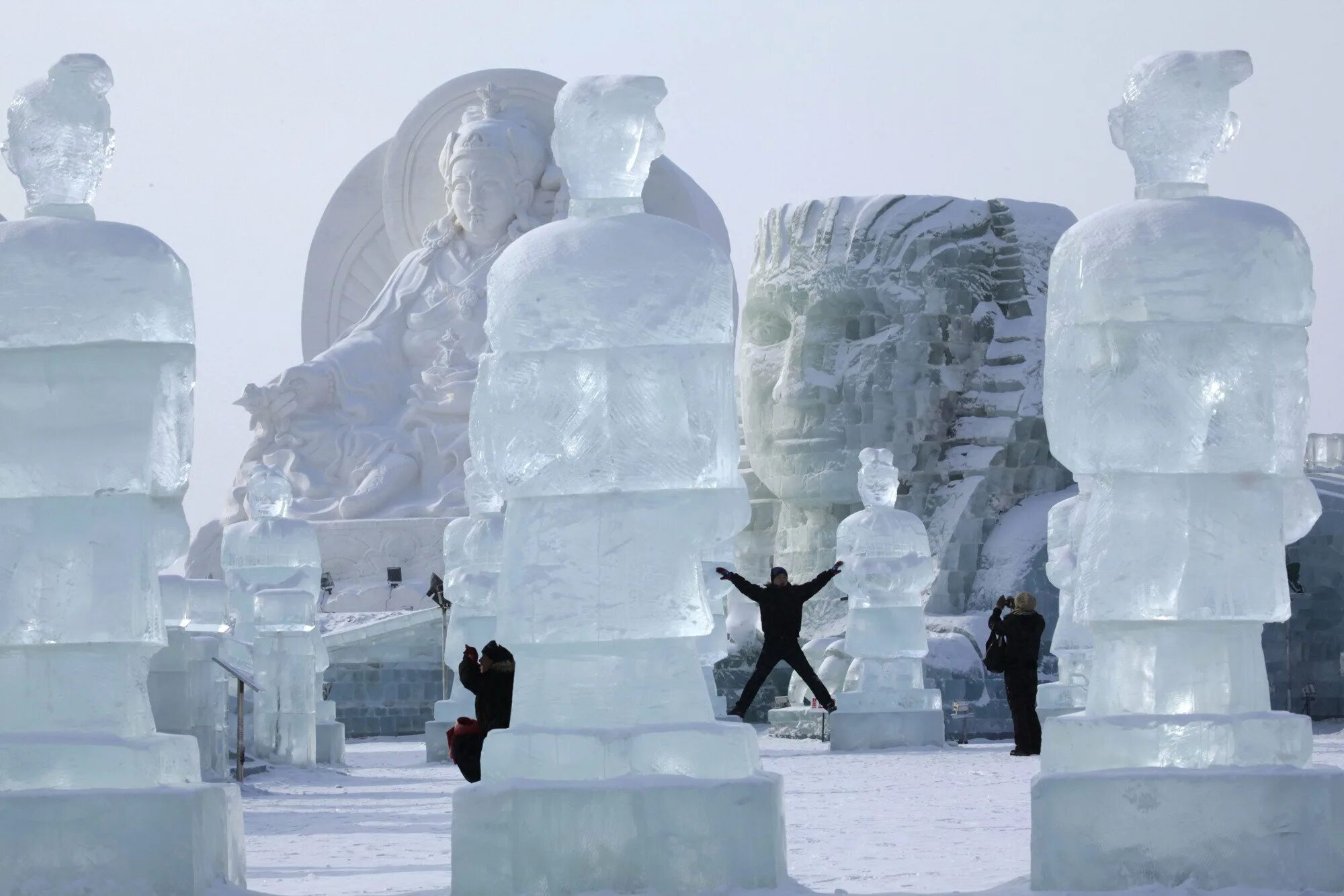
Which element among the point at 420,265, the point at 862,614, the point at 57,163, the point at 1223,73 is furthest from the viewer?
the point at 420,265

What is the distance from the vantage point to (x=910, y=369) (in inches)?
688

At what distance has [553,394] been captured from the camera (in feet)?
19.6

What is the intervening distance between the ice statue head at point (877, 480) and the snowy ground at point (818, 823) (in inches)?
66.4

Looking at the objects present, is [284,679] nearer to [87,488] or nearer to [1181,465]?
[87,488]

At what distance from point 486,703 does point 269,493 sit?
528 cm

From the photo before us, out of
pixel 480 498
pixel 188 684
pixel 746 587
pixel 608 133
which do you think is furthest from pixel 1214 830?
pixel 480 498

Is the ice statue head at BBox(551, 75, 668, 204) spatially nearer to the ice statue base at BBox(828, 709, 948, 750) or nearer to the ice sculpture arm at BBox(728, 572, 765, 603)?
the ice sculpture arm at BBox(728, 572, 765, 603)

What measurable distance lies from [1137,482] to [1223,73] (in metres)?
1.12

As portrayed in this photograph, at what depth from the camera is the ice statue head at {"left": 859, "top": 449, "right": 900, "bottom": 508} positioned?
46.8 feet

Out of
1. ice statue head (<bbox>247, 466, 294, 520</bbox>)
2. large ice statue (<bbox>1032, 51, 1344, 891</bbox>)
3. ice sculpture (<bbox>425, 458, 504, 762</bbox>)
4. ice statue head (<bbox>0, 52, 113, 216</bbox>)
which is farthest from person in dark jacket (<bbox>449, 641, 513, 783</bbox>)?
ice statue head (<bbox>247, 466, 294, 520</bbox>)

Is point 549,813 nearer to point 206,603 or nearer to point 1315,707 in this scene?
point 206,603

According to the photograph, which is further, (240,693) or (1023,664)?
(1023,664)

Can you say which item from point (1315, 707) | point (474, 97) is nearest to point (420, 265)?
point (474, 97)

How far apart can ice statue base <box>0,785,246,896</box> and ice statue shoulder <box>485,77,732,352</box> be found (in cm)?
154
